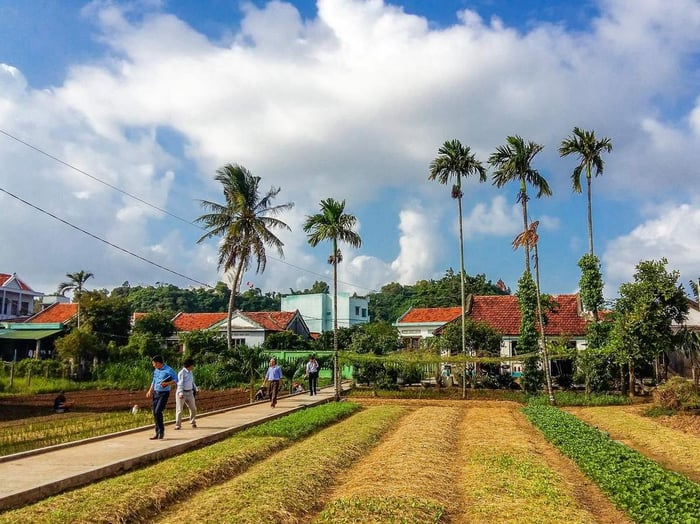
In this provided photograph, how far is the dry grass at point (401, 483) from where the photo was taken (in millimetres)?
8180

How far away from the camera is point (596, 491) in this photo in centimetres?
1048

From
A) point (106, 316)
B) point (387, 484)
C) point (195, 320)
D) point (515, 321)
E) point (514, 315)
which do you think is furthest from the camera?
point (195, 320)

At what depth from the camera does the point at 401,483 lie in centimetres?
970

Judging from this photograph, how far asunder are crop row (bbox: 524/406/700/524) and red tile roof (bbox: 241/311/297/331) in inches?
1391

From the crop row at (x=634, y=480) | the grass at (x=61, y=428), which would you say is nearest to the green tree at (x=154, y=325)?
the grass at (x=61, y=428)

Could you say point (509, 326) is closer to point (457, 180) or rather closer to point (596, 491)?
point (457, 180)

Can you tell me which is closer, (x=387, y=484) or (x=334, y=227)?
(x=387, y=484)

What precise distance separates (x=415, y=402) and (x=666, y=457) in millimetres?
13586

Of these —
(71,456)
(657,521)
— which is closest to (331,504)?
(657,521)

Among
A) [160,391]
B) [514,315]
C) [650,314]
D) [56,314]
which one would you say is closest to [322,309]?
[56,314]

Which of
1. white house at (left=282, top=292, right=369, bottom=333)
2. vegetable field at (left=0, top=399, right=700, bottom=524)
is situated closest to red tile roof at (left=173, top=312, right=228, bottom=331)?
white house at (left=282, top=292, right=369, bottom=333)

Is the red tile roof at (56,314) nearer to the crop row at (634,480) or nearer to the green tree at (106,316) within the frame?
the green tree at (106,316)

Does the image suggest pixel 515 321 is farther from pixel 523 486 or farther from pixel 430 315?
pixel 523 486

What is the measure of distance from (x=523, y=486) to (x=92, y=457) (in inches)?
301
